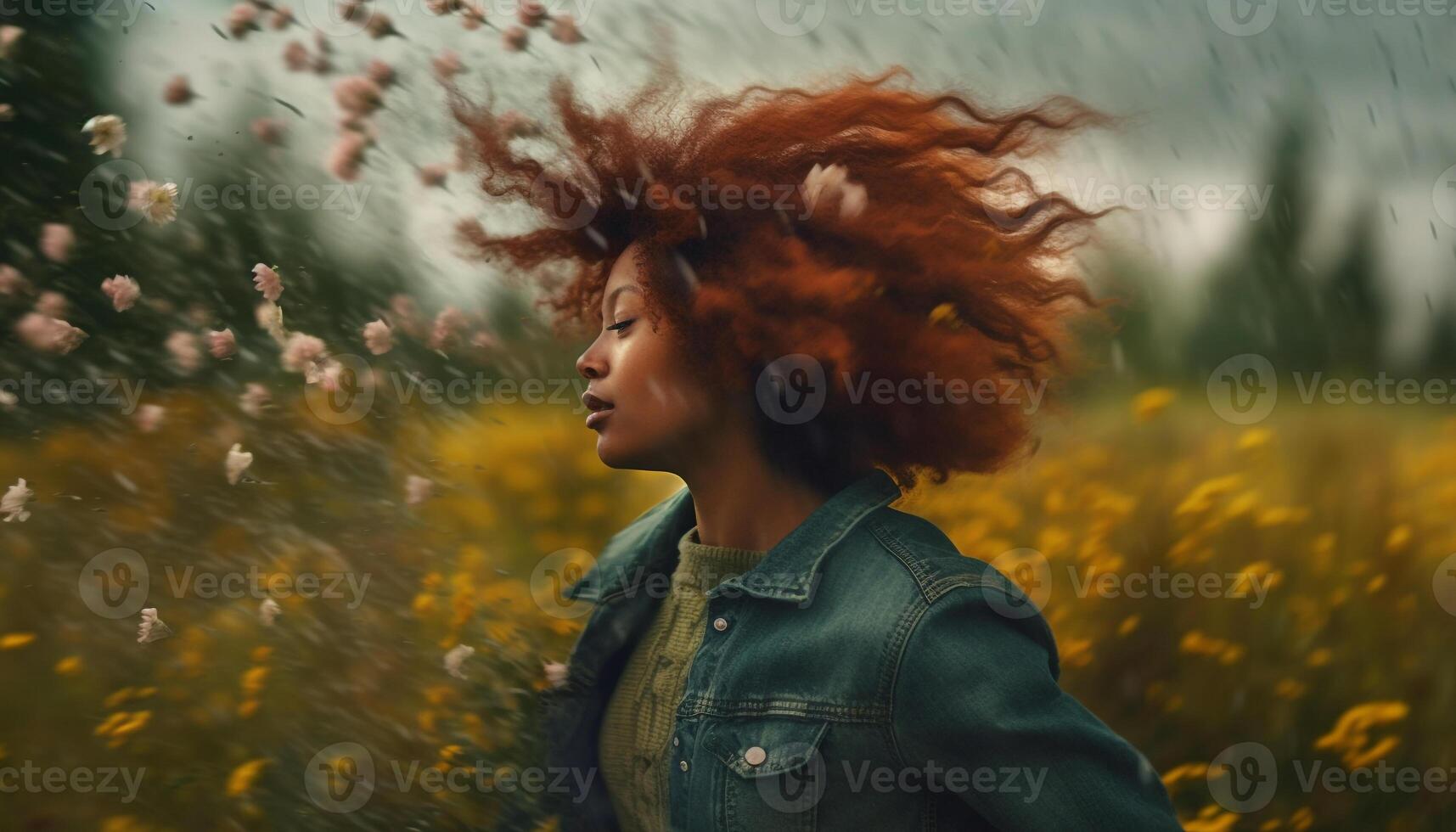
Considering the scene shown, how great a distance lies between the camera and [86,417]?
2.67m

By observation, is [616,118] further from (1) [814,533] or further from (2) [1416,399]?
(2) [1416,399]

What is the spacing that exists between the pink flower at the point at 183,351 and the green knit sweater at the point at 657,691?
4.25 feet

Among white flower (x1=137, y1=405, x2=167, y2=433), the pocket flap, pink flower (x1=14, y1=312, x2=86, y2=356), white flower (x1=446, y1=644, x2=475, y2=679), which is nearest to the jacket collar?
the pocket flap

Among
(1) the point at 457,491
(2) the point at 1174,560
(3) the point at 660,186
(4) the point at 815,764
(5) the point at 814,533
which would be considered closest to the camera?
(4) the point at 815,764

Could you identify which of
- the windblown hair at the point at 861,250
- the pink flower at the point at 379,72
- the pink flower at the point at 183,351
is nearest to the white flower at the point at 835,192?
the windblown hair at the point at 861,250

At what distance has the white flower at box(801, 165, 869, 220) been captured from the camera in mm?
1839

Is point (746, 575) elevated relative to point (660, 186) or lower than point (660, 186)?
lower

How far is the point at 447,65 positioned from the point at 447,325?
0.57 meters

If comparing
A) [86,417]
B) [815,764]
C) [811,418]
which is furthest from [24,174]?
[815,764]

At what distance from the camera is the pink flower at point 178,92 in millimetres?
2404

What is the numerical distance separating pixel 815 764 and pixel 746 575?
1.00ft

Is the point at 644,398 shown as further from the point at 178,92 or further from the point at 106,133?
the point at 106,133

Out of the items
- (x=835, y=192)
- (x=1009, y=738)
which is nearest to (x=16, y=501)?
(x=835, y=192)

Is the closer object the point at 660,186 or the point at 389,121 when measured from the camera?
the point at 660,186
